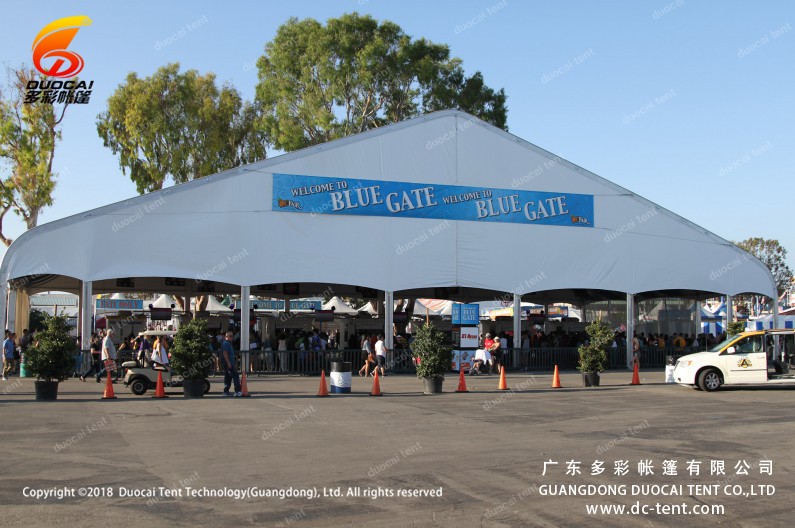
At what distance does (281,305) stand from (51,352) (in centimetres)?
3828

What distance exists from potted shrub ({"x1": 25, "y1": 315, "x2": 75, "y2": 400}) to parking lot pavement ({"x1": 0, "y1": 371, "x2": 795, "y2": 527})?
0.76m

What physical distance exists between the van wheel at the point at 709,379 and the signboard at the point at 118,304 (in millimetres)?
40429

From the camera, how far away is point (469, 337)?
2881cm

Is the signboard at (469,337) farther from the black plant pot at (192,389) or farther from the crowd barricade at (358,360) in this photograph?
the black plant pot at (192,389)

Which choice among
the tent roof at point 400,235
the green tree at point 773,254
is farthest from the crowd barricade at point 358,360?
the green tree at point 773,254

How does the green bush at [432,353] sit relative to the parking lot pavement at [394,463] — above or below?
above

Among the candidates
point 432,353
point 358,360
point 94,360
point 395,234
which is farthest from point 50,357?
point 395,234

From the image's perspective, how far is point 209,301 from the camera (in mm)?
52812

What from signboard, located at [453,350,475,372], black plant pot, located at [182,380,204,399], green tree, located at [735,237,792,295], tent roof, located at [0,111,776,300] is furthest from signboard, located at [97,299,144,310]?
green tree, located at [735,237,792,295]

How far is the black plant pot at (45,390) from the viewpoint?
18891mm

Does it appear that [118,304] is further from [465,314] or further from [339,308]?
[465,314]

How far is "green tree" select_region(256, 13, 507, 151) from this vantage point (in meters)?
49.9

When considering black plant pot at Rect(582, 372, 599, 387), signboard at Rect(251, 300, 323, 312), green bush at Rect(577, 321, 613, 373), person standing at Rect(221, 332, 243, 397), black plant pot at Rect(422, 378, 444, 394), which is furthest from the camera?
signboard at Rect(251, 300, 323, 312)

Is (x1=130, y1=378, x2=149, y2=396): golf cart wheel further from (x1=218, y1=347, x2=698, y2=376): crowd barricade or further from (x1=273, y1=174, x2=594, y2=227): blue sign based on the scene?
(x1=273, y1=174, x2=594, y2=227): blue sign
